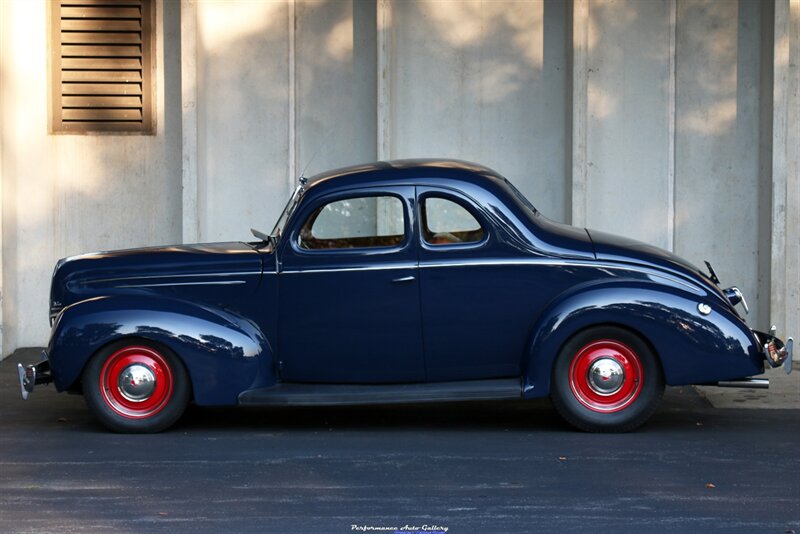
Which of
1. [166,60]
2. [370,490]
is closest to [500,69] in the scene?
[166,60]

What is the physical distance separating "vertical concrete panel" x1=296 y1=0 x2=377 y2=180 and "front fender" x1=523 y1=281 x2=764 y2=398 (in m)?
4.29

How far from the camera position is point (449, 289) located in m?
8.41

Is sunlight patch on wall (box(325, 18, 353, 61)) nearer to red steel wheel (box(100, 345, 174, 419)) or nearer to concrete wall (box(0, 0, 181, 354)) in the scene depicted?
concrete wall (box(0, 0, 181, 354))

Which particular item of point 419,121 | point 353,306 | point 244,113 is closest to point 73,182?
point 244,113

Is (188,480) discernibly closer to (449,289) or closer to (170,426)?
(170,426)

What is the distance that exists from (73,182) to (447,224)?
495 centimetres

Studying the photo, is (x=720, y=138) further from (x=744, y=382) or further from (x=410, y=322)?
(x=410, y=322)

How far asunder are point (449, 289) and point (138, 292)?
6.69 ft

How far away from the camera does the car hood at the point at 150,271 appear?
8.55m

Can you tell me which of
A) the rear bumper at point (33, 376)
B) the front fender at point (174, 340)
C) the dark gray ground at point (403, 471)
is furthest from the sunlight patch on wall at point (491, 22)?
the rear bumper at point (33, 376)

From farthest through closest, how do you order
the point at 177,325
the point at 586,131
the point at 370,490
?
1. the point at 586,131
2. the point at 177,325
3. the point at 370,490

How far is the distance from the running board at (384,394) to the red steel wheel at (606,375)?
16.0 inches

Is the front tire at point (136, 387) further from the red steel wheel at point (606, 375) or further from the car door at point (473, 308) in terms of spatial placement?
the red steel wheel at point (606, 375)

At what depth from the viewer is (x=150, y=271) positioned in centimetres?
862
